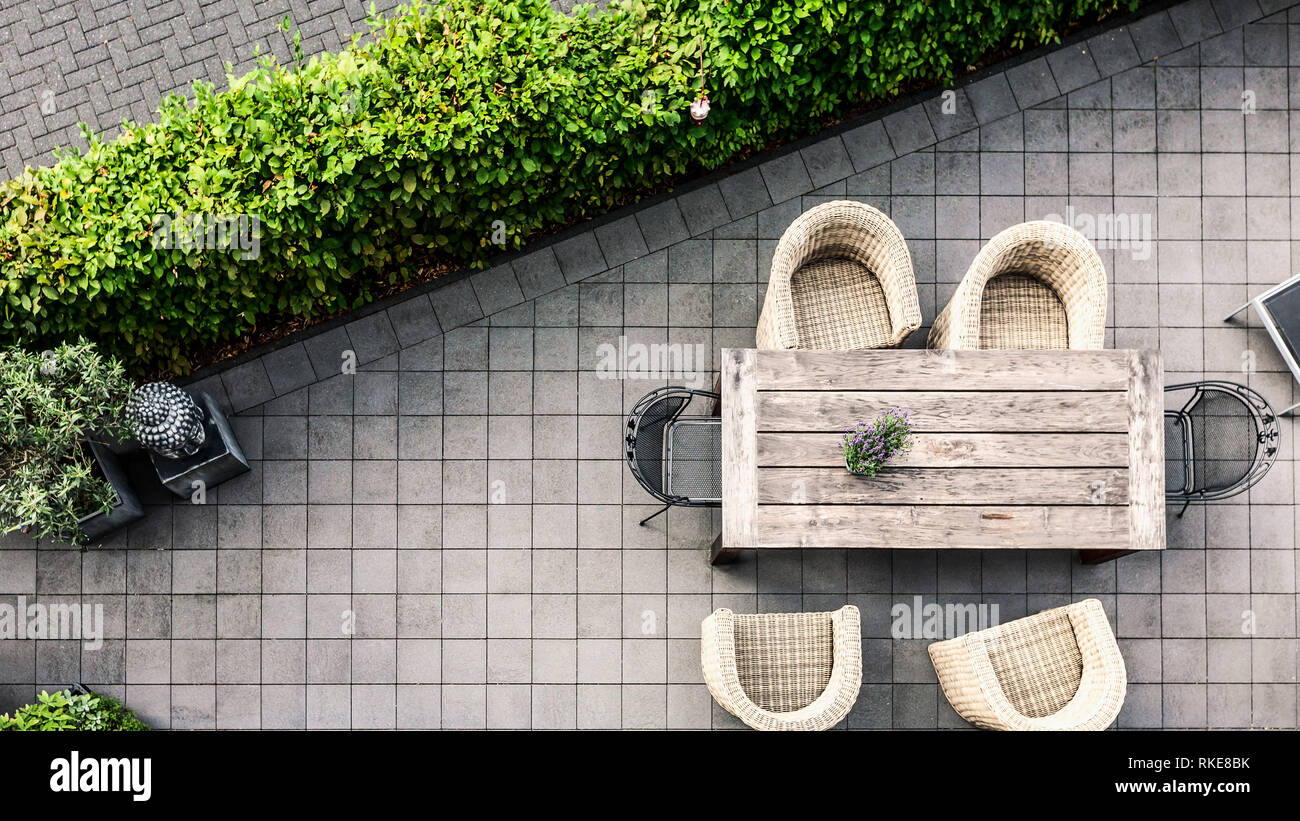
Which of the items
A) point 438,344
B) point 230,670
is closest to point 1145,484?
point 438,344

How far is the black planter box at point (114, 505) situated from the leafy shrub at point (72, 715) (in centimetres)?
94

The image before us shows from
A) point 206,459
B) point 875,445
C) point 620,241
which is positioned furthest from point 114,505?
point 875,445

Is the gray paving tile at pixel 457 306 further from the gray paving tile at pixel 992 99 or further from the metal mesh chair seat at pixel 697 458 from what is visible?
the gray paving tile at pixel 992 99

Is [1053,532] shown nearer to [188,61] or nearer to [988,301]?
[988,301]

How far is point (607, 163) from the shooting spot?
531cm

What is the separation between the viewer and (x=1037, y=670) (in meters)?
5.11

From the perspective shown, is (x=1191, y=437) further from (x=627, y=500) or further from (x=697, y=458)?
(x=627, y=500)

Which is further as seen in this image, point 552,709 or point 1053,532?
point 552,709

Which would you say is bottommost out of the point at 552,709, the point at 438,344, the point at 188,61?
the point at 552,709

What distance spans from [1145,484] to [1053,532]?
1.78ft

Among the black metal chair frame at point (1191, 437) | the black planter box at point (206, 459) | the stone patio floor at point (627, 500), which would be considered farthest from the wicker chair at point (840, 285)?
the black planter box at point (206, 459)

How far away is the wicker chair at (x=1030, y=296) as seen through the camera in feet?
16.2

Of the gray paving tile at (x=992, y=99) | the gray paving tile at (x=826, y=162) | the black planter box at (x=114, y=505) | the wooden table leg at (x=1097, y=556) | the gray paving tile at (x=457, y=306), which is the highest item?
the gray paving tile at (x=992, y=99)

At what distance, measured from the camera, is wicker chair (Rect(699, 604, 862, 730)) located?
4867 millimetres
